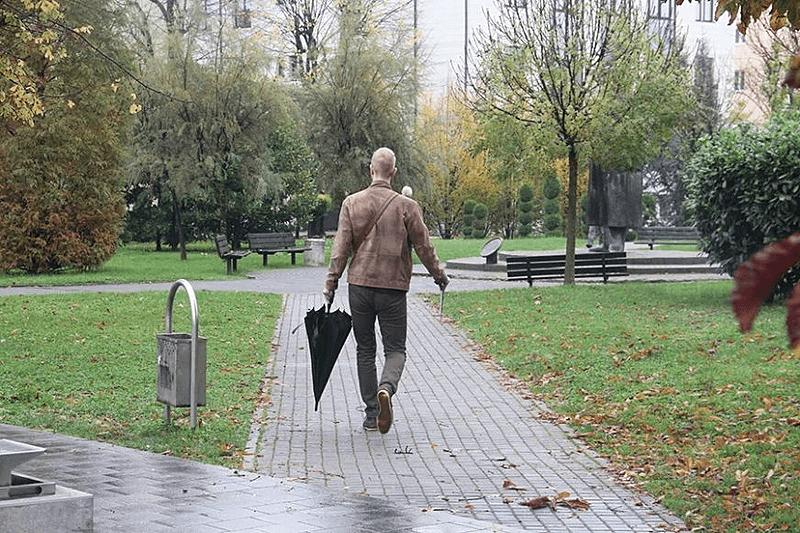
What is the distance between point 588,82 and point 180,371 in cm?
1536

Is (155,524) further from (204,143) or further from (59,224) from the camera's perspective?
(204,143)

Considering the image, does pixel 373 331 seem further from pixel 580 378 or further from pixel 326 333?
pixel 580 378

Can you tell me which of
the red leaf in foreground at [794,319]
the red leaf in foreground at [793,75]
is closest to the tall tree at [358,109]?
the red leaf in foreground at [793,75]

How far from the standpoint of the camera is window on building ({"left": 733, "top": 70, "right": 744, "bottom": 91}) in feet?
175

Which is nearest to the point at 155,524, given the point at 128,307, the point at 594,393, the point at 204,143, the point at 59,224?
the point at 594,393

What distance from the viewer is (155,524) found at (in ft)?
18.3

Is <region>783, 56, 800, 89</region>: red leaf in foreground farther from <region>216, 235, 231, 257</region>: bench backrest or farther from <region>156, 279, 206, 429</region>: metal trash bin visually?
<region>216, 235, 231, 257</region>: bench backrest

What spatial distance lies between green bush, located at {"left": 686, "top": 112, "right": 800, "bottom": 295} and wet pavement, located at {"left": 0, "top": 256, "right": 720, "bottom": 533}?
747 cm

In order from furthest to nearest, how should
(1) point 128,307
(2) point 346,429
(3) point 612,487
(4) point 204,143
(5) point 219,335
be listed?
(4) point 204,143 → (1) point 128,307 → (5) point 219,335 → (2) point 346,429 → (3) point 612,487

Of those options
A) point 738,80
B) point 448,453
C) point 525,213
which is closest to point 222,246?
point 525,213

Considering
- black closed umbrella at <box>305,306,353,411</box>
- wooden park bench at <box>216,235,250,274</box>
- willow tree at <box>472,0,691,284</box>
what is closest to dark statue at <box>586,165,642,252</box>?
willow tree at <box>472,0,691,284</box>

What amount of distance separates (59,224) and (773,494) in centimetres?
2574

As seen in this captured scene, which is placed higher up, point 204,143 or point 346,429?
point 204,143

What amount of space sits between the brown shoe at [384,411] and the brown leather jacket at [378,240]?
2.54 ft
